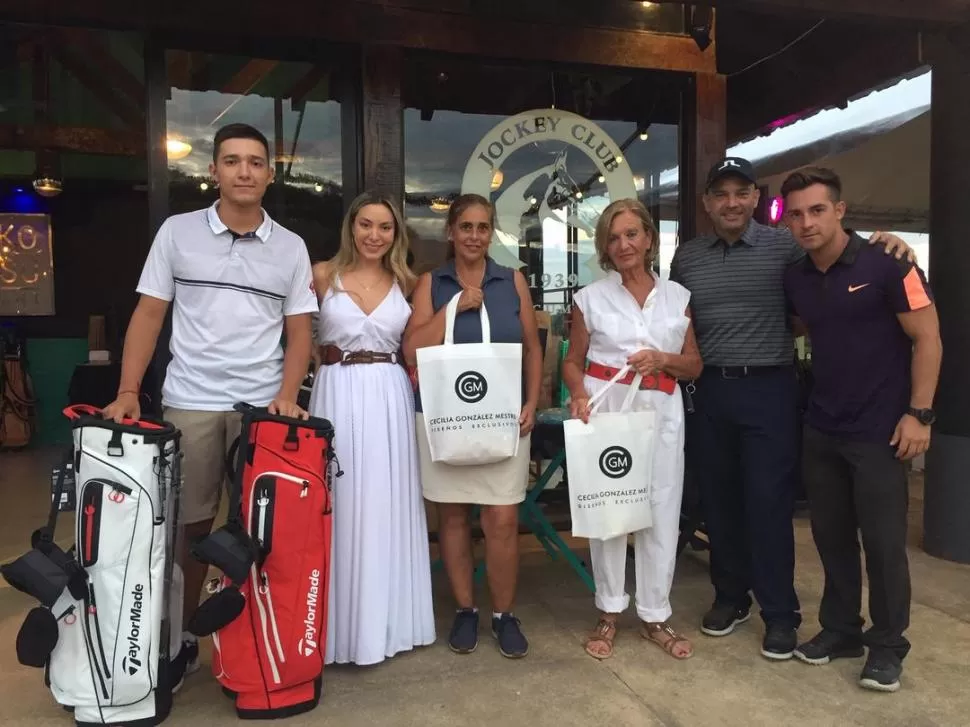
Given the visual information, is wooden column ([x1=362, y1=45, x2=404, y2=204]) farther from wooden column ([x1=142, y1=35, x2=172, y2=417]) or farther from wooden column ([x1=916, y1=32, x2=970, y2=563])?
wooden column ([x1=916, y1=32, x2=970, y2=563])

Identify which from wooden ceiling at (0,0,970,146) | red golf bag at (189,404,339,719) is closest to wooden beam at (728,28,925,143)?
wooden ceiling at (0,0,970,146)

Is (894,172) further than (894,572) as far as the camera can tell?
Yes

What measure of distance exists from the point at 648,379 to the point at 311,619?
148 cm

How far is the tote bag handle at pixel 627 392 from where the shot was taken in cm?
286

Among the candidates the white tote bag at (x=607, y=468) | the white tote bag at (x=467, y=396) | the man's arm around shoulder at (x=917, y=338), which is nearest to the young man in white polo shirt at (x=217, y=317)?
the white tote bag at (x=467, y=396)

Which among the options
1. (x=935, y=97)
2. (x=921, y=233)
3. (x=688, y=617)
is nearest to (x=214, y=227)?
(x=688, y=617)

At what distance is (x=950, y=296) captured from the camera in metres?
4.32

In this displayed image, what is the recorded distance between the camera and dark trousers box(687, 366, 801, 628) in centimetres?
293

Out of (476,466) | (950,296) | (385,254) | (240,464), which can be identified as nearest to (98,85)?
(385,254)

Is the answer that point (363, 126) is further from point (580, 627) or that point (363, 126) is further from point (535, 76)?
point (580, 627)

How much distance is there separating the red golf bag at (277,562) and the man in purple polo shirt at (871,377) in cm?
180

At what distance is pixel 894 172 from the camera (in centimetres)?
733

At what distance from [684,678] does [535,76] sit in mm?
3272

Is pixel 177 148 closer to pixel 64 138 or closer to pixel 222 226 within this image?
pixel 222 226
